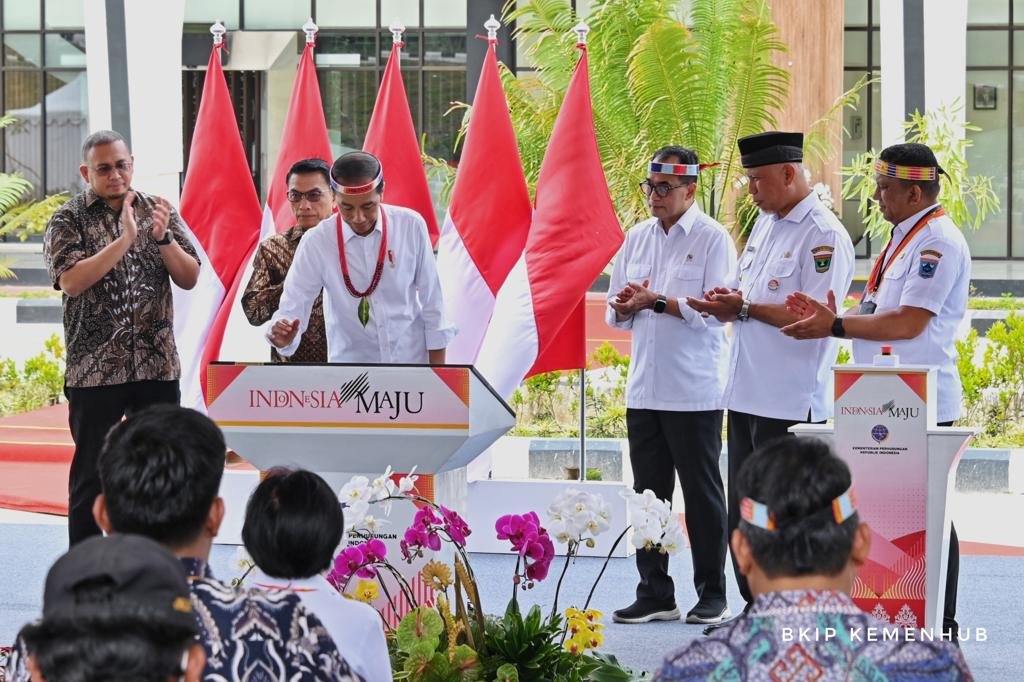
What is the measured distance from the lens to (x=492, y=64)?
6.96 m

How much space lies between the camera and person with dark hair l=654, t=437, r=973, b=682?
6.53 feet

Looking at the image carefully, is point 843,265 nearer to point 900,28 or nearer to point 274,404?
point 274,404

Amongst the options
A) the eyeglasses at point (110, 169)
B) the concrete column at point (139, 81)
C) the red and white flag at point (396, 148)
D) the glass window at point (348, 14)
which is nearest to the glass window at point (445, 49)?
the glass window at point (348, 14)

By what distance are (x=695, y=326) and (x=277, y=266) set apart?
1.82 meters

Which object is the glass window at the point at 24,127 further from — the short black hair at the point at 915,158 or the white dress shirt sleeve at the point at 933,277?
the white dress shirt sleeve at the point at 933,277

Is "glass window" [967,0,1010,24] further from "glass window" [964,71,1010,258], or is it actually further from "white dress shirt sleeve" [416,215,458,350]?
"white dress shirt sleeve" [416,215,458,350]

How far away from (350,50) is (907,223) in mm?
19704

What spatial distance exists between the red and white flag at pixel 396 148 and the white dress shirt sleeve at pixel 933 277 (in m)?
3.16

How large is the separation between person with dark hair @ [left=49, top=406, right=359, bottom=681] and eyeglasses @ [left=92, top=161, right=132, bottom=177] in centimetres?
316

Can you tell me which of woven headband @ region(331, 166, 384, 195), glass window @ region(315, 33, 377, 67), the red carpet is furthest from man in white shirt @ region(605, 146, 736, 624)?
glass window @ region(315, 33, 377, 67)

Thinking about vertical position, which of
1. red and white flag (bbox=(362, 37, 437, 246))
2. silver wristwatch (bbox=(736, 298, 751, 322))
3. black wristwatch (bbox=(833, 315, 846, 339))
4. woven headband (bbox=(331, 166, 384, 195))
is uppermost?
red and white flag (bbox=(362, 37, 437, 246))

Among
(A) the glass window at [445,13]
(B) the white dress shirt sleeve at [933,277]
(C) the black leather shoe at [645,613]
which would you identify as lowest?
(C) the black leather shoe at [645,613]

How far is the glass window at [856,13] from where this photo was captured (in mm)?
23484

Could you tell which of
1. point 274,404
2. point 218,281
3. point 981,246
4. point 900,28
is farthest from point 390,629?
point 981,246
